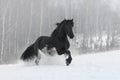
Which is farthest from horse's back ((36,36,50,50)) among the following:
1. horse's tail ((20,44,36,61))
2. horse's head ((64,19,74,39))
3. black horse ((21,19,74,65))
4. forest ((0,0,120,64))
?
forest ((0,0,120,64))

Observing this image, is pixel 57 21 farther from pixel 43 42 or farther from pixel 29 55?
pixel 43 42

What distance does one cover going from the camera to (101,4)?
75.9m

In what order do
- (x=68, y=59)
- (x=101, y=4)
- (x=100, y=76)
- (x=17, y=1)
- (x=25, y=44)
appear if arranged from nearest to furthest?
(x=100, y=76), (x=68, y=59), (x=25, y=44), (x=17, y=1), (x=101, y=4)

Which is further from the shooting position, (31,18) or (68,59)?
(31,18)

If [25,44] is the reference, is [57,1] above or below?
above

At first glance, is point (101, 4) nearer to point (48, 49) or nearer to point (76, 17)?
point (76, 17)

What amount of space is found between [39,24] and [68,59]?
154 ft

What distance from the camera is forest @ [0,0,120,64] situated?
156 feet

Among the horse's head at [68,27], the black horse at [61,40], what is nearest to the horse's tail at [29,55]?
the black horse at [61,40]

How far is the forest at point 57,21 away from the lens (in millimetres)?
47444

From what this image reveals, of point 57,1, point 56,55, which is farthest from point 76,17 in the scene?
point 56,55

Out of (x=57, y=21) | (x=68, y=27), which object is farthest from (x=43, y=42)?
(x=57, y=21)

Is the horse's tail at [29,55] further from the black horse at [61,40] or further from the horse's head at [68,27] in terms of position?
the horse's head at [68,27]

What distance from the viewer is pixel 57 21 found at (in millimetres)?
62562
